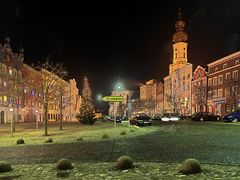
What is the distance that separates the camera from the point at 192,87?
102m

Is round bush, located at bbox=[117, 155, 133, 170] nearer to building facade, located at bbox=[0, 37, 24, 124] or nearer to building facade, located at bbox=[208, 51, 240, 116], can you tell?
building facade, located at bbox=[208, 51, 240, 116]

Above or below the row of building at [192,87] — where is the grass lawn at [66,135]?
below

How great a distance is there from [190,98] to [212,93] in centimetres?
1664

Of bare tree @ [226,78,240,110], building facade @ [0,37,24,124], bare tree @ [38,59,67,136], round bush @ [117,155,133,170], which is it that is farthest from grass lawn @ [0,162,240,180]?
building facade @ [0,37,24,124]

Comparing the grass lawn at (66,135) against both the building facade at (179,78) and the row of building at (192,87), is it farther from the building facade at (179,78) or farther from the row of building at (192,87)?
the building facade at (179,78)

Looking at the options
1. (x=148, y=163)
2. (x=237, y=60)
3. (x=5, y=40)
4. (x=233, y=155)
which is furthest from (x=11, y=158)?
(x=5, y=40)

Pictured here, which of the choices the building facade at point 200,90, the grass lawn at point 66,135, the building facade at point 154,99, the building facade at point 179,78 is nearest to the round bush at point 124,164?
the grass lawn at point 66,135

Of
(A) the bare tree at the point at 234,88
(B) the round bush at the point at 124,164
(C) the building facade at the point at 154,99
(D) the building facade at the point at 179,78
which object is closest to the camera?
(B) the round bush at the point at 124,164

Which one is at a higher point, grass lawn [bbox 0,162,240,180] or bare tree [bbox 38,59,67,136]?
bare tree [bbox 38,59,67,136]

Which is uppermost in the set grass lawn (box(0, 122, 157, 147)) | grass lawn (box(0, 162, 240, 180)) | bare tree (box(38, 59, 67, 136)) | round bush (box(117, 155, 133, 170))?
bare tree (box(38, 59, 67, 136))

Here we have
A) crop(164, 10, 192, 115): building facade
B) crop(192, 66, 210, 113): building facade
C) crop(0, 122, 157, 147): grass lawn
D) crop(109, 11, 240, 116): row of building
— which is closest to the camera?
crop(0, 122, 157, 147): grass lawn

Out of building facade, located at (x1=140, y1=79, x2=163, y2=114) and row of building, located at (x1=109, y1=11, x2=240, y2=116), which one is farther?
building facade, located at (x1=140, y1=79, x2=163, y2=114)

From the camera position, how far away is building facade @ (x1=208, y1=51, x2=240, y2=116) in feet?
234

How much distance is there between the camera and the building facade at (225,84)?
71.2 m
